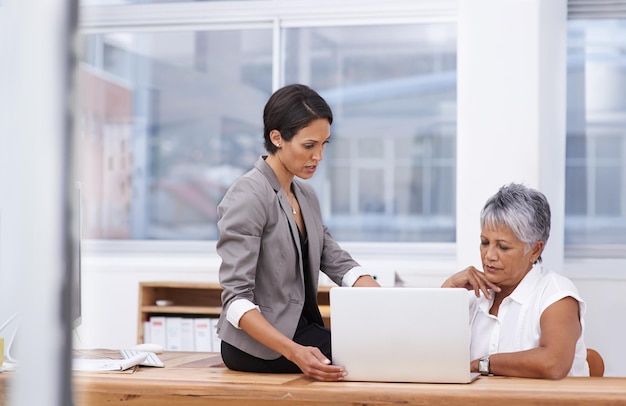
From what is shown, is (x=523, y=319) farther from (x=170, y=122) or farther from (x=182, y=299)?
(x=170, y=122)

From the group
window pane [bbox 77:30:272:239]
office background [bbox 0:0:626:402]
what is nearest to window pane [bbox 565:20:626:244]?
office background [bbox 0:0:626:402]

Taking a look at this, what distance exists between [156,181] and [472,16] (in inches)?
114

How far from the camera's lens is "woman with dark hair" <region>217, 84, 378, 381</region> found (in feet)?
Answer: 7.11

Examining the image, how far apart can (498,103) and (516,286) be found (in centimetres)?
181

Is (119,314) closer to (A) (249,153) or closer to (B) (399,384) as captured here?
(A) (249,153)

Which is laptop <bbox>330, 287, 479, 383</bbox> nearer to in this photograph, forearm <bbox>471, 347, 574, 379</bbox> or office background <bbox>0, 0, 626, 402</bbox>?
forearm <bbox>471, 347, 574, 379</bbox>

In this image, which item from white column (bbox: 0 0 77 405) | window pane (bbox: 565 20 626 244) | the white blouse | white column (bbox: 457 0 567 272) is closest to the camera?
white column (bbox: 0 0 77 405)

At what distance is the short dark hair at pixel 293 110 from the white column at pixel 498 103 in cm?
187

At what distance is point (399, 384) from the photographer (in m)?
1.97

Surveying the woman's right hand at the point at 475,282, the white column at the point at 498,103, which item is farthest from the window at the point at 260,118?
the woman's right hand at the point at 475,282

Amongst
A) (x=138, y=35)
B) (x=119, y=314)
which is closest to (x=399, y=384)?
(x=119, y=314)

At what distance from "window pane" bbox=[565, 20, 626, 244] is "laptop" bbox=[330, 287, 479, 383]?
9.70 feet

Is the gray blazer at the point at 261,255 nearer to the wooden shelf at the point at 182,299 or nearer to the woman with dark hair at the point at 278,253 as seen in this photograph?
the woman with dark hair at the point at 278,253

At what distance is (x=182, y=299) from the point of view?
477cm
